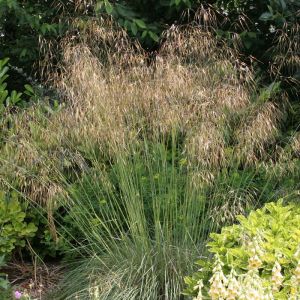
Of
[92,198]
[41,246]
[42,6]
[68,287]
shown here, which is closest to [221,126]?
[92,198]

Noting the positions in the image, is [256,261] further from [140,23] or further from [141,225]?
[140,23]

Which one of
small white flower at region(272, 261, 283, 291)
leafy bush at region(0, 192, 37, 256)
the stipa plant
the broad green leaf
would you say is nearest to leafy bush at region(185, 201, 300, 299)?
small white flower at region(272, 261, 283, 291)

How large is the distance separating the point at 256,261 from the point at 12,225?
2.09 meters

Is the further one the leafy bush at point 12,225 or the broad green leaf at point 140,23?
the broad green leaf at point 140,23

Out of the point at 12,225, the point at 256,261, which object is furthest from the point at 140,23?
the point at 256,261

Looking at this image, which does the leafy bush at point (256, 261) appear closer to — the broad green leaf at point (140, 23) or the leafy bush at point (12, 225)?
the leafy bush at point (12, 225)

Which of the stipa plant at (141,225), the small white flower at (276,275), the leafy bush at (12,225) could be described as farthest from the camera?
the leafy bush at (12,225)

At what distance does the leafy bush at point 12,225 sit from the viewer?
12.7ft

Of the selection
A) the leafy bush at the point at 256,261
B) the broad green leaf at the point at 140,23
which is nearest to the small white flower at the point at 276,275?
the leafy bush at the point at 256,261

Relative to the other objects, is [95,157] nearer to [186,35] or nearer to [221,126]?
[221,126]

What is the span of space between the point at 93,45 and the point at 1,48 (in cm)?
205

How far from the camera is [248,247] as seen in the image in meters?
2.51

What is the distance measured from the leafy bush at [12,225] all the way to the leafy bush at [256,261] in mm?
1504

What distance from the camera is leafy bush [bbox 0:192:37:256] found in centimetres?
388
